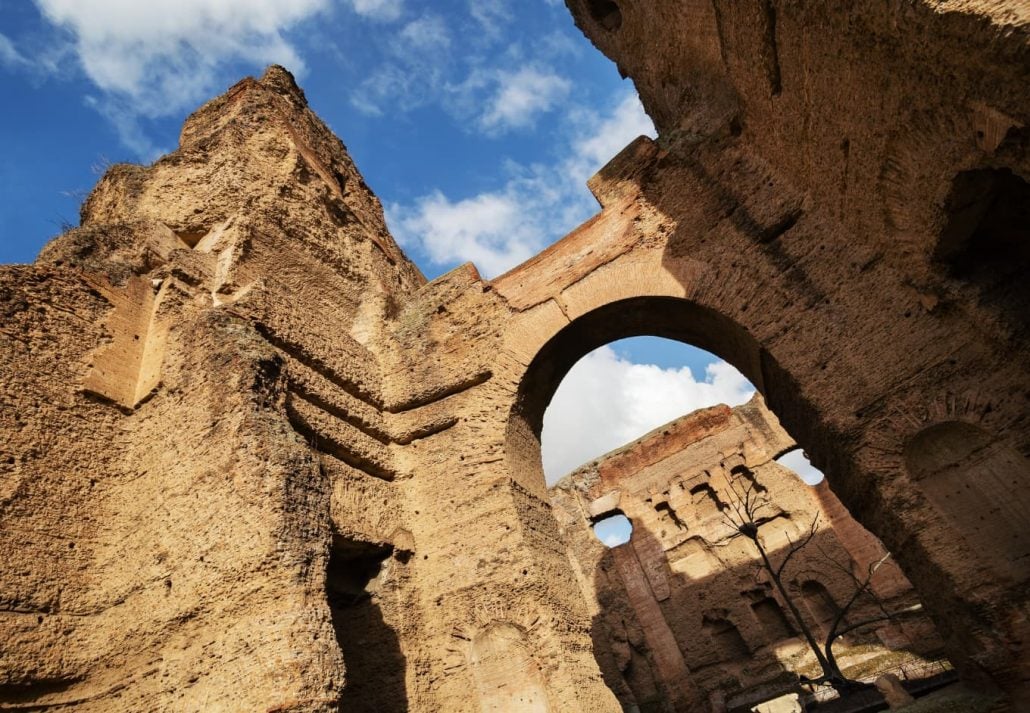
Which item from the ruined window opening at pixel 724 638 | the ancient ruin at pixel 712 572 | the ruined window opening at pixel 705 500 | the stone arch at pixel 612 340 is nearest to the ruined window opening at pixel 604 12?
the stone arch at pixel 612 340

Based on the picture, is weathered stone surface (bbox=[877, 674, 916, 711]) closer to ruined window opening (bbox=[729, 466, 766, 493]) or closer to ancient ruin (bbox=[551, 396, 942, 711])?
ancient ruin (bbox=[551, 396, 942, 711])

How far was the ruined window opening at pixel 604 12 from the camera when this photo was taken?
9.81 meters

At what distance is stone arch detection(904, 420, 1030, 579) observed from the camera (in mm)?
3982

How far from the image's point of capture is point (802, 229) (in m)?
5.31

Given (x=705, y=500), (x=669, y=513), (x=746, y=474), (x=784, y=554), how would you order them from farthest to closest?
(x=669, y=513)
(x=705, y=500)
(x=746, y=474)
(x=784, y=554)

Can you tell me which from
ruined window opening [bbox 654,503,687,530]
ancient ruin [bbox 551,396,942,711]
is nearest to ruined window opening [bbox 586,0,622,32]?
ancient ruin [bbox 551,396,942,711]

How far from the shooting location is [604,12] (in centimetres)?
1001

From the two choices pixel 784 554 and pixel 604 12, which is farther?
pixel 784 554

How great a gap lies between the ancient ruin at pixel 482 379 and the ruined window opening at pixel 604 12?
3.36 m

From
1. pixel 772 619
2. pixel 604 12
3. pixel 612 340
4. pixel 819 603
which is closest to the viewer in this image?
pixel 612 340

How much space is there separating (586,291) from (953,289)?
10.7 feet

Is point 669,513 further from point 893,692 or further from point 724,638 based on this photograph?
point 893,692

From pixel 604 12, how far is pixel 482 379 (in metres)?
7.96

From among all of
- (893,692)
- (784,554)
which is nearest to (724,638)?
(784,554)
